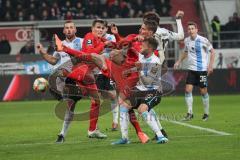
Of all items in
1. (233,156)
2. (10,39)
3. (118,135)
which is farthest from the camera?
(10,39)

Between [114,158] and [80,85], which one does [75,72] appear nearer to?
[80,85]

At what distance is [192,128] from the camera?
14812mm

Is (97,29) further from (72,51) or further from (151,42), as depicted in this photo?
(151,42)

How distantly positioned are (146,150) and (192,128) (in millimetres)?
3983

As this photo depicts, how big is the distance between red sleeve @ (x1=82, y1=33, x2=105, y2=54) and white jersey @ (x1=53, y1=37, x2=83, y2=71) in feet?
0.95

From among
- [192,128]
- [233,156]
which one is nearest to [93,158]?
[233,156]

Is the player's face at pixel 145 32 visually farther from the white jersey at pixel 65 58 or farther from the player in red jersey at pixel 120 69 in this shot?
the white jersey at pixel 65 58

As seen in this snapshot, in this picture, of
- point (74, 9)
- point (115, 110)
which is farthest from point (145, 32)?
point (74, 9)

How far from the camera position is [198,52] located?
725 inches

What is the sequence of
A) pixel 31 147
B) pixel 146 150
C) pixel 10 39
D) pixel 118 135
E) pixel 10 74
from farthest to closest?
pixel 10 39 → pixel 10 74 → pixel 118 135 → pixel 31 147 → pixel 146 150

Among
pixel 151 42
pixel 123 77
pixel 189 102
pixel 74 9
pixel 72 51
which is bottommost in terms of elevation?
pixel 189 102

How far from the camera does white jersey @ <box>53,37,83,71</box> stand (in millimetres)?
13312

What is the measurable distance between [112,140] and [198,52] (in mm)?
6164

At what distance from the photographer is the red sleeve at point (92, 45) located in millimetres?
12898
